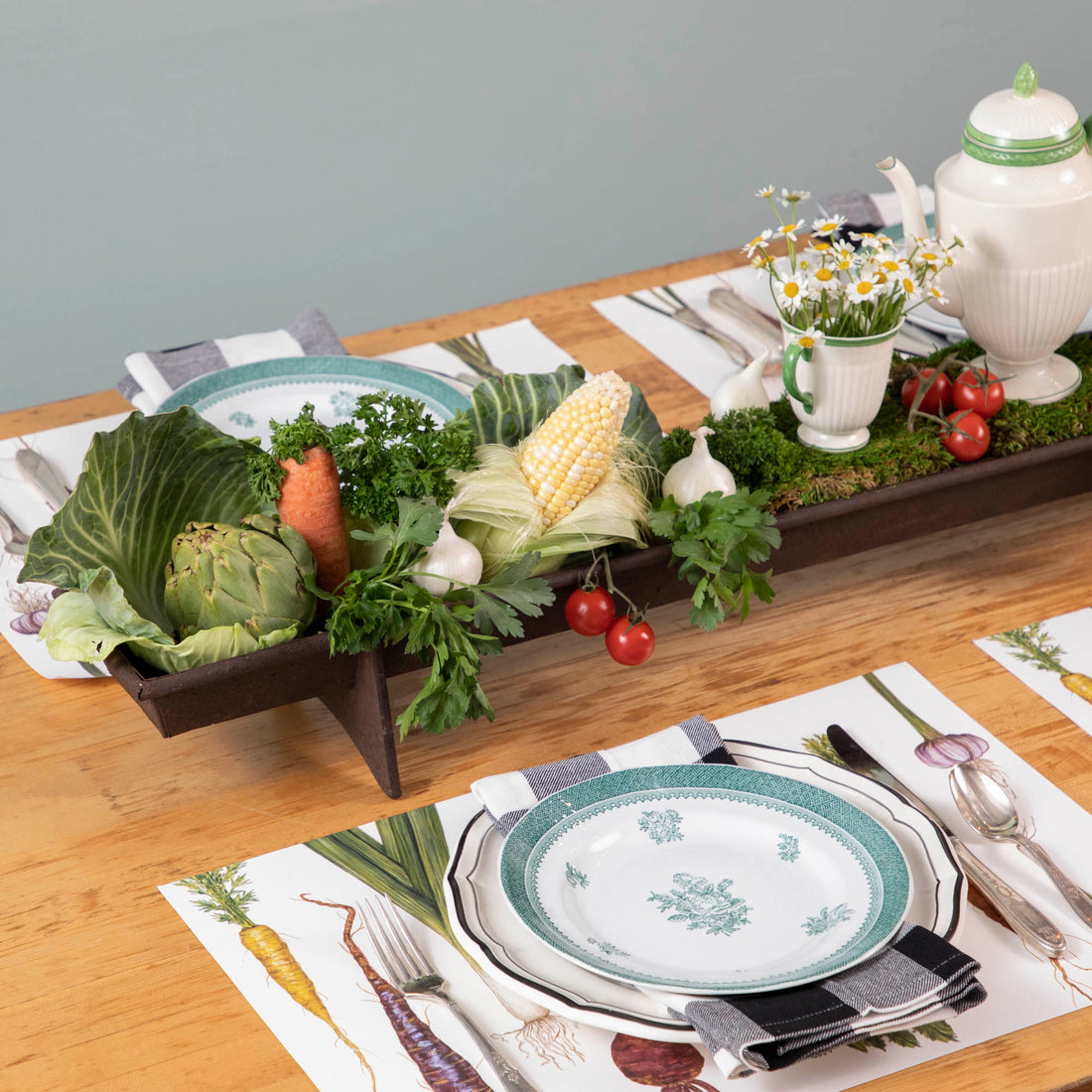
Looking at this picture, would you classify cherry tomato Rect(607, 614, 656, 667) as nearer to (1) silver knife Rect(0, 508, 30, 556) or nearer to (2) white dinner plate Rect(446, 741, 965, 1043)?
(2) white dinner plate Rect(446, 741, 965, 1043)

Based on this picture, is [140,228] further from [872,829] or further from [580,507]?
[872,829]

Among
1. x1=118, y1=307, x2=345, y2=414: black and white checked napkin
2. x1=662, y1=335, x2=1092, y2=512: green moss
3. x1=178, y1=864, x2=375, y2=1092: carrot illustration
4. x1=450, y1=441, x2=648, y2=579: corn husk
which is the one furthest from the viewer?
Result: x1=118, y1=307, x2=345, y2=414: black and white checked napkin

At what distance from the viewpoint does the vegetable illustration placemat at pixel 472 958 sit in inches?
35.2

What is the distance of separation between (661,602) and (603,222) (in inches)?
133

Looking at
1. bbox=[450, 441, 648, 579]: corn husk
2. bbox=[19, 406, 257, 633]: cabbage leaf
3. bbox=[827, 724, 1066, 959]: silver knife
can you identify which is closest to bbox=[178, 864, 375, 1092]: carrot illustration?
bbox=[19, 406, 257, 633]: cabbage leaf

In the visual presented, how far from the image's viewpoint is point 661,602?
4.12 feet

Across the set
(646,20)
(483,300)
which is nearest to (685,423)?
(483,300)

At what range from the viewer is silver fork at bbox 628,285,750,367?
1783mm

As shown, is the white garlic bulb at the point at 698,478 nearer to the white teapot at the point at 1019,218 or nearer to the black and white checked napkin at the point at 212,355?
the white teapot at the point at 1019,218

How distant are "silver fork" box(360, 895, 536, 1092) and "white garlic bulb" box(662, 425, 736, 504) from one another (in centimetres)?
43

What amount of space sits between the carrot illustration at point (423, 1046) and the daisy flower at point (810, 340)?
66 cm

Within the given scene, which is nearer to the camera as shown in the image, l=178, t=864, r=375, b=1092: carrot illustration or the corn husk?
l=178, t=864, r=375, b=1092: carrot illustration

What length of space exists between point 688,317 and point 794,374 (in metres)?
0.58

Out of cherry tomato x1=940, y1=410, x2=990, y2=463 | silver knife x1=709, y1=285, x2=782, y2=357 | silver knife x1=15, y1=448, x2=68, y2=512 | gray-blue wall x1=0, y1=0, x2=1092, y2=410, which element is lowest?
gray-blue wall x1=0, y1=0, x2=1092, y2=410
